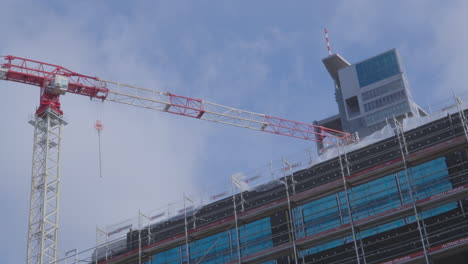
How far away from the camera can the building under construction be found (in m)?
34.7

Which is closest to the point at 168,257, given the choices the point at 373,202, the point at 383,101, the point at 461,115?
the point at 373,202

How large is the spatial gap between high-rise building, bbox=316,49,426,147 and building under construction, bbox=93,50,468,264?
7481 cm

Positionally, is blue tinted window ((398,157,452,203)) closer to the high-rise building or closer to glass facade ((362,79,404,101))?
the high-rise building

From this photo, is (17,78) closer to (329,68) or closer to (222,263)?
(222,263)

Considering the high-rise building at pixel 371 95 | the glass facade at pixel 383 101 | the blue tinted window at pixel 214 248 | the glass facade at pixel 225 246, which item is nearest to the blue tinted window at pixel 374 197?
the glass facade at pixel 225 246

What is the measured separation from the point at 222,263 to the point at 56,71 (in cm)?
3174

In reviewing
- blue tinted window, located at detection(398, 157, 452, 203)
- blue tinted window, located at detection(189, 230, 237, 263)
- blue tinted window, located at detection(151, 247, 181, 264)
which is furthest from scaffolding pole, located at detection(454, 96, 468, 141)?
blue tinted window, located at detection(151, 247, 181, 264)

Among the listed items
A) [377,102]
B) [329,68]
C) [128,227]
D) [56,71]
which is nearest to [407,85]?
[377,102]

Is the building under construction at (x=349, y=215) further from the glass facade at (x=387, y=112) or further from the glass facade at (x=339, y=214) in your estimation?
the glass facade at (x=387, y=112)

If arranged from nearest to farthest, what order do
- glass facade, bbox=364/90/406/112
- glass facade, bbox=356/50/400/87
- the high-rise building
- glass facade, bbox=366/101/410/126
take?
glass facade, bbox=366/101/410/126, the high-rise building, glass facade, bbox=364/90/406/112, glass facade, bbox=356/50/400/87

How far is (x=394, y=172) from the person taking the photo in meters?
37.2

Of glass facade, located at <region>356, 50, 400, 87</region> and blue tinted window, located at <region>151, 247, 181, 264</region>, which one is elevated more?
glass facade, located at <region>356, 50, 400, 87</region>

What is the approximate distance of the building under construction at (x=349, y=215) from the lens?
1364 inches

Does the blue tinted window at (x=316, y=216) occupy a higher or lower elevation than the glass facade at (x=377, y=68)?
lower
